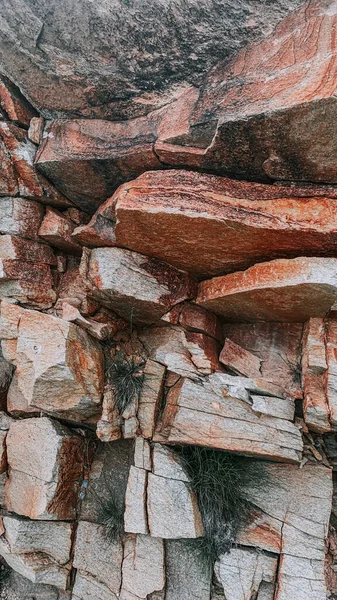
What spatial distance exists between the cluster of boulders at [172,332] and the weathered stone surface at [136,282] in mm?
28

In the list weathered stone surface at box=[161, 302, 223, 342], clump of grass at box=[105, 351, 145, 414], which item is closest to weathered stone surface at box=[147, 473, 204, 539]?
clump of grass at box=[105, 351, 145, 414]

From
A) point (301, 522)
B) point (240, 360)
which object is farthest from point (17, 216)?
point (301, 522)

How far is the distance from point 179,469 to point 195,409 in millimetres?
1049

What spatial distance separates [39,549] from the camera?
6371 millimetres

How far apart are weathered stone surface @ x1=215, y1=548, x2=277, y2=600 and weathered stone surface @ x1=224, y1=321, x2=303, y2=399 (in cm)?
253

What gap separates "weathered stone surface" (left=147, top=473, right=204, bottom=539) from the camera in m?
5.67

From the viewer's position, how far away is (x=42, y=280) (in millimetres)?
6555

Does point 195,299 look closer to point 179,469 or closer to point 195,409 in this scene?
point 195,409

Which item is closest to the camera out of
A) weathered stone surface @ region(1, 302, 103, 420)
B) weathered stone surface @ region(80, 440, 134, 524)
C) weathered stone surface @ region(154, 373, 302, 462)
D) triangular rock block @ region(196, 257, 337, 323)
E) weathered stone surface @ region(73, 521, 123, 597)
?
triangular rock block @ region(196, 257, 337, 323)

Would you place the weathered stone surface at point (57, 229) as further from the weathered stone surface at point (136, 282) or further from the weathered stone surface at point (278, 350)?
the weathered stone surface at point (278, 350)

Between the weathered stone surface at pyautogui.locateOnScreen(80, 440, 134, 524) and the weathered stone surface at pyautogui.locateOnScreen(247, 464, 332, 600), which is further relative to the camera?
the weathered stone surface at pyautogui.locateOnScreen(80, 440, 134, 524)

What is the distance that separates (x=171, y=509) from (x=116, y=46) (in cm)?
672

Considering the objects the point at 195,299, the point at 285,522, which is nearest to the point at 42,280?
the point at 195,299

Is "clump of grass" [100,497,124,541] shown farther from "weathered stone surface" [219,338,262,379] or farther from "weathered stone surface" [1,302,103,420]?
"weathered stone surface" [219,338,262,379]
